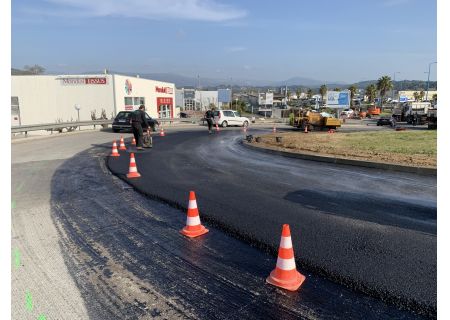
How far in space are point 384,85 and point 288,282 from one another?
11068 centimetres

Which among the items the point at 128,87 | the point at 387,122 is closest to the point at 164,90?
the point at 128,87

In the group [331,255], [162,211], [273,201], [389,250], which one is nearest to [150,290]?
[331,255]

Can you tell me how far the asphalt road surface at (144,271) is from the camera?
134 inches

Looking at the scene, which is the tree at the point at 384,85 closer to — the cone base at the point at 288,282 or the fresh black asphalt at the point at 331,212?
the fresh black asphalt at the point at 331,212

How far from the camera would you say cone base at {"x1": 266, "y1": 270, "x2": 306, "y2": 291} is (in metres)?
3.82

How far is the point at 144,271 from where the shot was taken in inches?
166

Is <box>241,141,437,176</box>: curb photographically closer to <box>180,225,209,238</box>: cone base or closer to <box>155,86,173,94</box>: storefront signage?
<box>180,225,209,238</box>: cone base

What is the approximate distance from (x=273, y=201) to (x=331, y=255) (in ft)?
9.01

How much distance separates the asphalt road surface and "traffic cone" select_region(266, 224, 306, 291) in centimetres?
10

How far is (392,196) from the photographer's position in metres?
7.84

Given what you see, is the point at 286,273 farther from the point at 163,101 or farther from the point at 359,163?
the point at 163,101

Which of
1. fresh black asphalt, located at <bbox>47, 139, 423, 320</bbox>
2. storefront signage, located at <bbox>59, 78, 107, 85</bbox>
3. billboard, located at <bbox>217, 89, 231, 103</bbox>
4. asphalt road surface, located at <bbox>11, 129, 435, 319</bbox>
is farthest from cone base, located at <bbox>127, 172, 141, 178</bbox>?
billboard, located at <bbox>217, 89, 231, 103</bbox>
